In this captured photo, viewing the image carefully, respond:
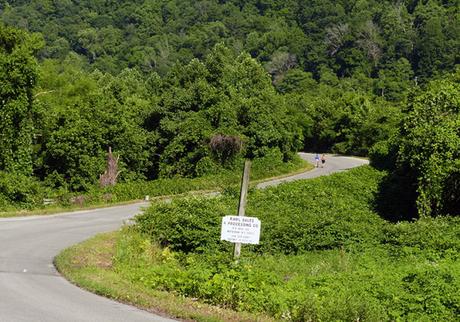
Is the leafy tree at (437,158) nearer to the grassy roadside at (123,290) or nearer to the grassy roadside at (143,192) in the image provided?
the grassy roadside at (143,192)

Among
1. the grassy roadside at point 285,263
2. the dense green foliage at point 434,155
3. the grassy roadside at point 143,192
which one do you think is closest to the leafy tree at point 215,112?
the grassy roadside at point 143,192

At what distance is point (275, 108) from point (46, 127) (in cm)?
2204

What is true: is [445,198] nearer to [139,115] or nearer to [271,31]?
[139,115]

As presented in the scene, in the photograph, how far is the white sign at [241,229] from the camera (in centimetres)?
1368

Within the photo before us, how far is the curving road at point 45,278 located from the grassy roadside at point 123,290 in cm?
26

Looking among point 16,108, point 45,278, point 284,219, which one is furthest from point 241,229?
point 16,108

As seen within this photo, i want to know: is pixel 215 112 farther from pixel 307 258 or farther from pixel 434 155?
pixel 307 258

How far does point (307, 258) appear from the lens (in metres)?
24.7

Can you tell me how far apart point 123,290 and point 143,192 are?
2712cm

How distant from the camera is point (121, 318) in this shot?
10.9 meters

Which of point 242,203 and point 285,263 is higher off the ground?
point 242,203

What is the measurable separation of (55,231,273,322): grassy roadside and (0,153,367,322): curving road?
0.26 metres

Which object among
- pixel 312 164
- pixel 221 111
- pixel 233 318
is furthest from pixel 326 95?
pixel 233 318

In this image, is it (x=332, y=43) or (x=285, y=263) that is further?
(x=332, y=43)
